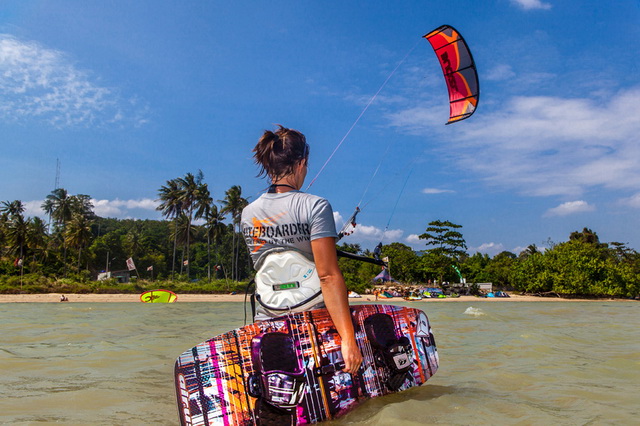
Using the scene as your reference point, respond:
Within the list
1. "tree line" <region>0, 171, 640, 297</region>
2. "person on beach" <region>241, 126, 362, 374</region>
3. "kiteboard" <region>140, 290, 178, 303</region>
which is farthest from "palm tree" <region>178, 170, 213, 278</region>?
"person on beach" <region>241, 126, 362, 374</region>

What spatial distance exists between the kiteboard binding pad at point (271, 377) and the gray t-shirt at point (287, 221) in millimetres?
483

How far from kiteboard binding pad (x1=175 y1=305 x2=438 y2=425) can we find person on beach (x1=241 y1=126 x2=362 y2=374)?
14cm

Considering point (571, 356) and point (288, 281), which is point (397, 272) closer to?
point (571, 356)

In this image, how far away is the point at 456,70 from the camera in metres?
8.30

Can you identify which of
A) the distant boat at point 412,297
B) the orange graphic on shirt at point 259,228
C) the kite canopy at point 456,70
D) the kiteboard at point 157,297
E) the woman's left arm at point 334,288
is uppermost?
the kite canopy at point 456,70

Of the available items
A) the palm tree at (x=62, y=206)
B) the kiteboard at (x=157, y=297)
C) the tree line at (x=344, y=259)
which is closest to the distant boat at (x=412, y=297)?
the tree line at (x=344, y=259)

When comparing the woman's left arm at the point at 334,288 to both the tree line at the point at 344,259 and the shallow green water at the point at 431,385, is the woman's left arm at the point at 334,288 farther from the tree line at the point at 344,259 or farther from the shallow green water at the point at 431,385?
the tree line at the point at 344,259

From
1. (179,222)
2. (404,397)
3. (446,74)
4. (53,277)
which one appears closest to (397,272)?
(179,222)

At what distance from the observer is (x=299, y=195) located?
269 cm

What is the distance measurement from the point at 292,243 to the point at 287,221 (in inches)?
5.3

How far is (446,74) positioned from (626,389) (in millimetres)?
5980

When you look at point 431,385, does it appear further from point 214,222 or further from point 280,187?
point 214,222

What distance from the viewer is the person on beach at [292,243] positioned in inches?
101

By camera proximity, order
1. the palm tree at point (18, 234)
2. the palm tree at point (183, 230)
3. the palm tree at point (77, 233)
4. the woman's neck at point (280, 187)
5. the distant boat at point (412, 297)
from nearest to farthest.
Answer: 1. the woman's neck at point (280, 187)
2. the distant boat at point (412, 297)
3. the palm tree at point (18, 234)
4. the palm tree at point (77, 233)
5. the palm tree at point (183, 230)
